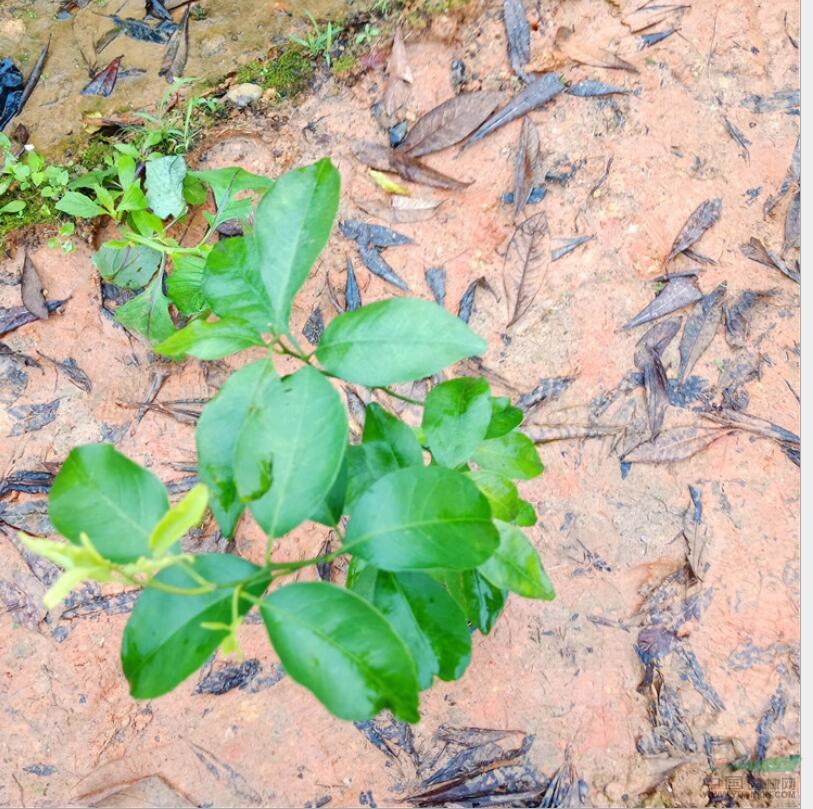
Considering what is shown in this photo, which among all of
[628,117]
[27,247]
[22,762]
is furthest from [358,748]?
[628,117]

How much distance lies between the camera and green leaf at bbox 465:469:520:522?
4.83ft

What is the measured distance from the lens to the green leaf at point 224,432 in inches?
46.8

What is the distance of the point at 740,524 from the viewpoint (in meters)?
1.93

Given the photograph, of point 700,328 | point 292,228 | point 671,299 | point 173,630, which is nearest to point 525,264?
point 671,299

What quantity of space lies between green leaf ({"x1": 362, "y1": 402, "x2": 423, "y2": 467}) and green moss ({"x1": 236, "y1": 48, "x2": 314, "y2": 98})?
1521 millimetres

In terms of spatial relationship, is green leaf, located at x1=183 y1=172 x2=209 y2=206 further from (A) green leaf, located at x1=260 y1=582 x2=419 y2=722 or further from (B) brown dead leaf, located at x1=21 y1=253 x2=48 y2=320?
(A) green leaf, located at x1=260 y1=582 x2=419 y2=722

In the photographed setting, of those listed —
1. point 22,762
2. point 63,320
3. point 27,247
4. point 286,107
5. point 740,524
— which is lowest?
point 22,762

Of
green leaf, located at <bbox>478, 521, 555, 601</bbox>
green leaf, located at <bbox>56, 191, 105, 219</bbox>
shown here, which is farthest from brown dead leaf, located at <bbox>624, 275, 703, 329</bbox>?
green leaf, located at <bbox>56, 191, 105, 219</bbox>

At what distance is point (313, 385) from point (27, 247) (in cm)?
172

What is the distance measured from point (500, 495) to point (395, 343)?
0.47m

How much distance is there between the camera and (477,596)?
1571mm

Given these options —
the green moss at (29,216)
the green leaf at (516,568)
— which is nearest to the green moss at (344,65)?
the green moss at (29,216)

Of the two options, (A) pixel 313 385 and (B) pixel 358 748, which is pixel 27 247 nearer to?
(A) pixel 313 385

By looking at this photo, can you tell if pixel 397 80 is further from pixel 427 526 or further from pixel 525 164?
pixel 427 526
